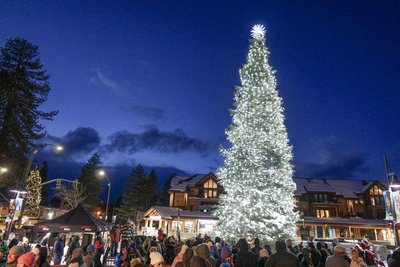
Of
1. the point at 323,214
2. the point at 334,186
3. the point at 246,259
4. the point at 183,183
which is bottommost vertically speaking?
the point at 246,259

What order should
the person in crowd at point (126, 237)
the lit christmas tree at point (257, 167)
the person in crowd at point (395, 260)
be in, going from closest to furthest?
the person in crowd at point (395, 260), the person in crowd at point (126, 237), the lit christmas tree at point (257, 167)

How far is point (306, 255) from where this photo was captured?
393 inches

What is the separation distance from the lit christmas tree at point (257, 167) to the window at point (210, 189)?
27.2m

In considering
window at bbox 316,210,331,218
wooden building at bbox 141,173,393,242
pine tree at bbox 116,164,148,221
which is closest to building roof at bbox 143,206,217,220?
wooden building at bbox 141,173,393,242

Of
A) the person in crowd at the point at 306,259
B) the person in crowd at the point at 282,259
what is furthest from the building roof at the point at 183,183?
the person in crowd at the point at 282,259

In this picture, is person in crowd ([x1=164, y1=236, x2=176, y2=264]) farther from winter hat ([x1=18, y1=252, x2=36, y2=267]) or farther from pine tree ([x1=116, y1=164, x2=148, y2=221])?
pine tree ([x1=116, y1=164, x2=148, y2=221])

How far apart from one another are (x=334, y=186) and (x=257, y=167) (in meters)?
38.5

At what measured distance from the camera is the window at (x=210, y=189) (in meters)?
48.0

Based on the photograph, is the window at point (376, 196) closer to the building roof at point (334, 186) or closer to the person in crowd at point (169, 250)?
the building roof at point (334, 186)

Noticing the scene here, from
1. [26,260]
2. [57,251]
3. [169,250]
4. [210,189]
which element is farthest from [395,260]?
[210,189]

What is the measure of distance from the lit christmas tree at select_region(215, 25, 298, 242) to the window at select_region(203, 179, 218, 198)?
89.3ft

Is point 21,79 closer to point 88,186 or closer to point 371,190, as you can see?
point 88,186

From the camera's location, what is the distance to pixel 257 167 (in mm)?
20484

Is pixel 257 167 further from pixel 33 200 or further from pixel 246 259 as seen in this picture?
pixel 33 200
